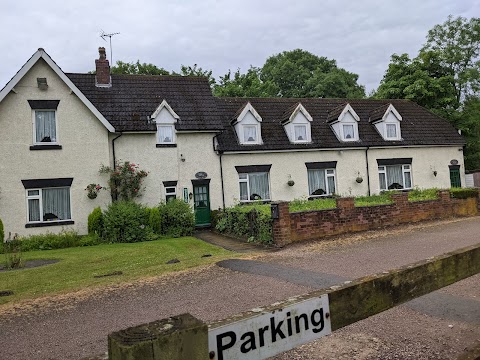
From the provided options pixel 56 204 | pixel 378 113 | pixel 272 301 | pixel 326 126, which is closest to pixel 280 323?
pixel 272 301

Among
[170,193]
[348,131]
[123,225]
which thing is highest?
[348,131]

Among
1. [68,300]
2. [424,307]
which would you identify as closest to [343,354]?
[424,307]

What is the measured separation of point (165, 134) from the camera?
20938mm

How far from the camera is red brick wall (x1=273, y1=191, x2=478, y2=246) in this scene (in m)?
13.7

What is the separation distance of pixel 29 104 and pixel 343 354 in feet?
59.7

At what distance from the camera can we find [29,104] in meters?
18.2

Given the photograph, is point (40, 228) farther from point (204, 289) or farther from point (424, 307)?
point (424, 307)

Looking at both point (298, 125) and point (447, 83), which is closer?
point (298, 125)

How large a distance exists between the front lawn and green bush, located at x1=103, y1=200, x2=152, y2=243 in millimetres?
952

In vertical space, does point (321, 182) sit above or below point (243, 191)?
above

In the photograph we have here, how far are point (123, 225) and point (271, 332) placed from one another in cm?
1685

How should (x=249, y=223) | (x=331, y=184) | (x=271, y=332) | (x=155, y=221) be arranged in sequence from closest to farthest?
1. (x=271, y=332)
2. (x=249, y=223)
3. (x=155, y=221)
4. (x=331, y=184)

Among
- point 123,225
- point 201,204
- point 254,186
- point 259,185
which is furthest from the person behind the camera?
point 259,185

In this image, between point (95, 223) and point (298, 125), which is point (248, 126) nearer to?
point (298, 125)
